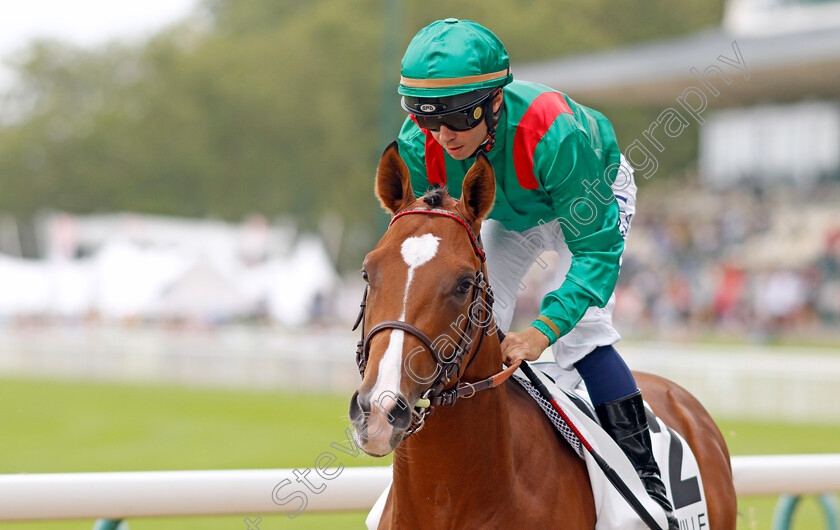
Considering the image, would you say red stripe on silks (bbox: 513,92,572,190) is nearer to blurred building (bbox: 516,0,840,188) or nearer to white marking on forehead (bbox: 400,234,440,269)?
white marking on forehead (bbox: 400,234,440,269)

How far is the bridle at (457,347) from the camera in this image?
2.21 m

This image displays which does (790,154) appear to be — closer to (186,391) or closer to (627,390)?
(186,391)

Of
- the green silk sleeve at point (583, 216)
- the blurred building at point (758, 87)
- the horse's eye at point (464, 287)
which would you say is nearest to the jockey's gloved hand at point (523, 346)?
the green silk sleeve at point (583, 216)

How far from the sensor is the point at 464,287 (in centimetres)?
231

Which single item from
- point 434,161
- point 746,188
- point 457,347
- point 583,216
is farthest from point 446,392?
point 746,188

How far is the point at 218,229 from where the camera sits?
26281 millimetres

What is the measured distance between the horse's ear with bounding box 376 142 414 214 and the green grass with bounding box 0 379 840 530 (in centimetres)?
459

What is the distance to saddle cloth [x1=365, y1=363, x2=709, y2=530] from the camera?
9.11 feet

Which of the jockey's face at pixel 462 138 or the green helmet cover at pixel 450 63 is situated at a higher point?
the green helmet cover at pixel 450 63

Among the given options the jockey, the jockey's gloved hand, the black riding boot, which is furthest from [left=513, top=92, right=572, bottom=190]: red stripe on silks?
the black riding boot

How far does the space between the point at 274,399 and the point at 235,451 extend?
12.2ft

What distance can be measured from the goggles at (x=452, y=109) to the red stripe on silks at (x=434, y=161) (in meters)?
0.19

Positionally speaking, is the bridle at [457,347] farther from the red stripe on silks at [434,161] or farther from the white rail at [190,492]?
the white rail at [190,492]

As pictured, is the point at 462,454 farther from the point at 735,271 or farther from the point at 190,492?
the point at 735,271
